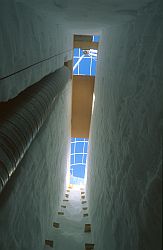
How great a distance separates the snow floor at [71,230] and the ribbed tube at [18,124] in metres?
2.83

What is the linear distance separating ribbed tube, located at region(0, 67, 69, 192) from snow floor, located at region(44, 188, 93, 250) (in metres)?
2.83

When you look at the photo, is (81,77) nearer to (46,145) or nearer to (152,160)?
(46,145)

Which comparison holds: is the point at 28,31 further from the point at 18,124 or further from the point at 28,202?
the point at 28,202

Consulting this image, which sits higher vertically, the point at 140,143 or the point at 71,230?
the point at 140,143

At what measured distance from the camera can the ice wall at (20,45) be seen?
6.20 ft

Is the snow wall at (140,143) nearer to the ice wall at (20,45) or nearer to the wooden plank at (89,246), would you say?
the ice wall at (20,45)

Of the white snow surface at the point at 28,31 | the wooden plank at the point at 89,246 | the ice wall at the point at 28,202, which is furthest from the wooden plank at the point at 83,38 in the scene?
the wooden plank at the point at 89,246

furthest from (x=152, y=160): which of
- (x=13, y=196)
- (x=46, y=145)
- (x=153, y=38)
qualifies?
(x=46, y=145)

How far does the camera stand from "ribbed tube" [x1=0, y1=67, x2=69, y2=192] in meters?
2.12

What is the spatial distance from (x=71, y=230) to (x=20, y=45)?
4744 millimetres

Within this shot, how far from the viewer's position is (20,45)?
2270mm

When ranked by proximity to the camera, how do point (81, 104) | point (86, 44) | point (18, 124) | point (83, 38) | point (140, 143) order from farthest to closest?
point (81, 104) < point (86, 44) < point (83, 38) < point (18, 124) < point (140, 143)

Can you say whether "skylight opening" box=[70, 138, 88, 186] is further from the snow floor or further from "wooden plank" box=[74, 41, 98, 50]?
the snow floor

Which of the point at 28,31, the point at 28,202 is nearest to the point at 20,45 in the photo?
the point at 28,31
